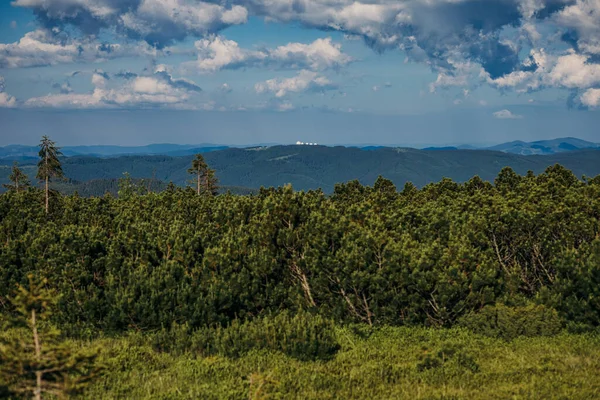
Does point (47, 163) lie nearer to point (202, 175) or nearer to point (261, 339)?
point (202, 175)

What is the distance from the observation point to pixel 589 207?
2767 cm

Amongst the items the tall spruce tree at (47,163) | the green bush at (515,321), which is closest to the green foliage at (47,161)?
the tall spruce tree at (47,163)

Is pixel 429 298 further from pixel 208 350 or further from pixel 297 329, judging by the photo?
pixel 208 350

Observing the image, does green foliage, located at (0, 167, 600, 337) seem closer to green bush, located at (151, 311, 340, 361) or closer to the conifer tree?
green bush, located at (151, 311, 340, 361)

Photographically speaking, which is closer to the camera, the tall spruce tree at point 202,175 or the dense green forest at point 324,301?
the dense green forest at point 324,301

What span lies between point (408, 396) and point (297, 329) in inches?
217

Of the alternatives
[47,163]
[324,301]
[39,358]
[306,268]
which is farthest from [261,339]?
[47,163]

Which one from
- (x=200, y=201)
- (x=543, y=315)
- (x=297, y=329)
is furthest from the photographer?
(x=200, y=201)

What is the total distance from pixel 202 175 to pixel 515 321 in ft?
198

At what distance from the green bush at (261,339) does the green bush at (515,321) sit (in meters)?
5.76

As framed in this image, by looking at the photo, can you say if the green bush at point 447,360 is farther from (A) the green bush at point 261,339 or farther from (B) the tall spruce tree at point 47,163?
(B) the tall spruce tree at point 47,163

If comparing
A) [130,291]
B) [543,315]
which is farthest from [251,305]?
[543,315]

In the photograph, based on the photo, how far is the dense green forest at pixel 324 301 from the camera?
54.9 feet

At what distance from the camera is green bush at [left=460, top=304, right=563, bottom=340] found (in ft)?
67.9
